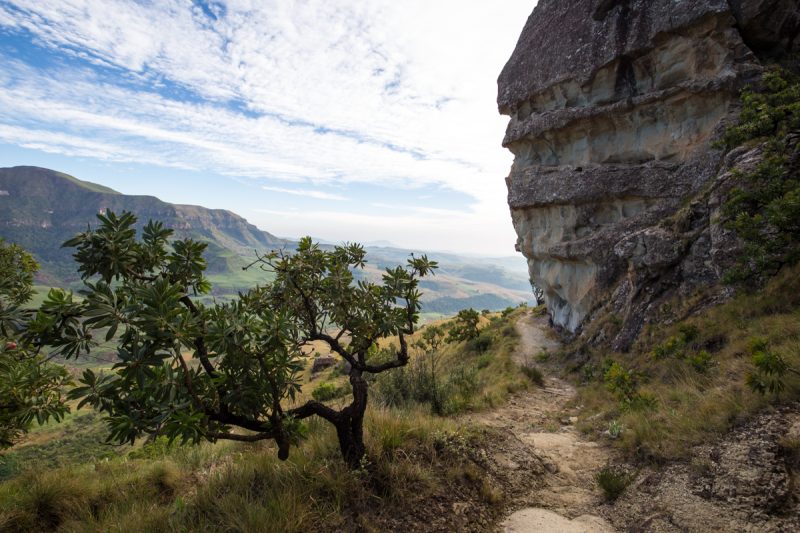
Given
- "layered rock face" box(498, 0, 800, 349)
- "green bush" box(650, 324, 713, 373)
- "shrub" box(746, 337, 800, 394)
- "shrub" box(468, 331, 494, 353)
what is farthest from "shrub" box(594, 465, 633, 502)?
"shrub" box(468, 331, 494, 353)

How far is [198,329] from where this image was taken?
13.4 feet

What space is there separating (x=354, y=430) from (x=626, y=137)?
22.0 metres

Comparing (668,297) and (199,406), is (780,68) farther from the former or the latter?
(199,406)

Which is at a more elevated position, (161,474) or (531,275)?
(531,275)

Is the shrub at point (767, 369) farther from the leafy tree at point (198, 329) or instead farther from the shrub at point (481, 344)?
the shrub at point (481, 344)

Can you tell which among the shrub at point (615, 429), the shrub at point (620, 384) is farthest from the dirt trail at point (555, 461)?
the shrub at point (620, 384)

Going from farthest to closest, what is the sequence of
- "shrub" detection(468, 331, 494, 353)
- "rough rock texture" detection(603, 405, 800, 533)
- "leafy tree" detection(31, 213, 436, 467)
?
1. "shrub" detection(468, 331, 494, 353)
2. "rough rock texture" detection(603, 405, 800, 533)
3. "leafy tree" detection(31, 213, 436, 467)

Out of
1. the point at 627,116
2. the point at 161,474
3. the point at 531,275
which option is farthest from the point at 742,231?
the point at 531,275

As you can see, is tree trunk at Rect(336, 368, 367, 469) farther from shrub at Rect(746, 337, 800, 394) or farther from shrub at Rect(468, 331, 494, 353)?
shrub at Rect(468, 331, 494, 353)

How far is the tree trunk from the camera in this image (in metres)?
5.93

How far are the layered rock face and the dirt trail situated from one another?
548 centimetres

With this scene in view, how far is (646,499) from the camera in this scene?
18.8ft

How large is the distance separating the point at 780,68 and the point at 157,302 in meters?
24.1

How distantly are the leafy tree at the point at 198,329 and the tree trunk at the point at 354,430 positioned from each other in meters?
0.02
